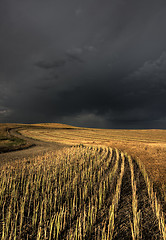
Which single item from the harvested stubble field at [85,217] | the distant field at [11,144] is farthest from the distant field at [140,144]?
the distant field at [11,144]

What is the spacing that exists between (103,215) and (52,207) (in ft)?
6.05

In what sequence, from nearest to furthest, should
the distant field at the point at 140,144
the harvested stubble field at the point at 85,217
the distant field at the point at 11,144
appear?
the harvested stubble field at the point at 85,217 < the distant field at the point at 140,144 < the distant field at the point at 11,144

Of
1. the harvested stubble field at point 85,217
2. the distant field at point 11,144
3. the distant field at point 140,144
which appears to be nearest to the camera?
the harvested stubble field at point 85,217

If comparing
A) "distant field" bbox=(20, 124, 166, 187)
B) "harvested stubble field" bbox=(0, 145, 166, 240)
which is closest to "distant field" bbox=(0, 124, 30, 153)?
"distant field" bbox=(20, 124, 166, 187)

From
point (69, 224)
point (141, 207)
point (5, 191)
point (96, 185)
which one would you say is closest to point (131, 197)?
point (141, 207)

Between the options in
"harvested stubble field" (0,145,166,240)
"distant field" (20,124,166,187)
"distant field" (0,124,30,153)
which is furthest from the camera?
"distant field" (0,124,30,153)

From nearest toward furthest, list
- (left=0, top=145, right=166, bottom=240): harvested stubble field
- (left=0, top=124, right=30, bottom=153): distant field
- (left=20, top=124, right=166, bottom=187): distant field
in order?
1. (left=0, top=145, right=166, bottom=240): harvested stubble field
2. (left=20, top=124, right=166, bottom=187): distant field
3. (left=0, top=124, right=30, bottom=153): distant field

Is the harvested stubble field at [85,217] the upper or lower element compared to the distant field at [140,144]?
lower

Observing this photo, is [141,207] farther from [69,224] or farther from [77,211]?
[69,224]

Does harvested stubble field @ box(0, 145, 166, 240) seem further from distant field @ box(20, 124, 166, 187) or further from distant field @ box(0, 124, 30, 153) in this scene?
distant field @ box(0, 124, 30, 153)

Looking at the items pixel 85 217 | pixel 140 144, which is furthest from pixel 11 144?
pixel 85 217

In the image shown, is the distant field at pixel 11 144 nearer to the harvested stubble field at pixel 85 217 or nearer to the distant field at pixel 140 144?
the distant field at pixel 140 144

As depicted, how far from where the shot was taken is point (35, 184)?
6848 millimetres

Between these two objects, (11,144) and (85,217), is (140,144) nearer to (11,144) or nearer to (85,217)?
(85,217)
